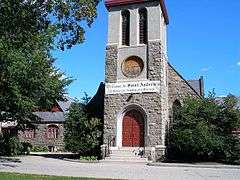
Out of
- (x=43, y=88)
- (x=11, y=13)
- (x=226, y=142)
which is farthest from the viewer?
(x=43, y=88)

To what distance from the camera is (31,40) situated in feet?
42.8

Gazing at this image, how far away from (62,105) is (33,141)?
5.48 metres

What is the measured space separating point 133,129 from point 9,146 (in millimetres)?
10132

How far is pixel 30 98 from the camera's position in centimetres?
2661

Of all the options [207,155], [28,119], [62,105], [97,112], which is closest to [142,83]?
[97,112]

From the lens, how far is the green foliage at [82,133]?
1003 inches

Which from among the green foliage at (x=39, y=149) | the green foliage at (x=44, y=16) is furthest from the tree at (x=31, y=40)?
the green foliage at (x=39, y=149)

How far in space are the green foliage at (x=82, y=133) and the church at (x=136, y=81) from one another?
0.72 m

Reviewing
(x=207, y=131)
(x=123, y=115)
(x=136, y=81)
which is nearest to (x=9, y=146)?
(x=123, y=115)

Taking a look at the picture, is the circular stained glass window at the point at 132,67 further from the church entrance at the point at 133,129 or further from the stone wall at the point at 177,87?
the stone wall at the point at 177,87

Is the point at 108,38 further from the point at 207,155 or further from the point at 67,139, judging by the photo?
the point at 207,155

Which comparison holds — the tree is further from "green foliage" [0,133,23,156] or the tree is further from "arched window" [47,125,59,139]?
"arched window" [47,125,59,139]

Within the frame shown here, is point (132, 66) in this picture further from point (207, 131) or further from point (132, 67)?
point (207, 131)

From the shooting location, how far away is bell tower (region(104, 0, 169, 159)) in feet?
82.3
